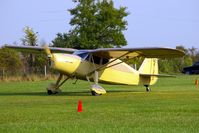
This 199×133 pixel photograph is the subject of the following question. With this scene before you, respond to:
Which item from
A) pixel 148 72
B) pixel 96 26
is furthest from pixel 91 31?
pixel 148 72

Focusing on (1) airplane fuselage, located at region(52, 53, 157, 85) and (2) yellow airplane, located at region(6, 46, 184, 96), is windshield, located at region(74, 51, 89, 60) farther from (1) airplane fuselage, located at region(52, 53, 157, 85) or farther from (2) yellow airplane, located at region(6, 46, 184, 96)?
(1) airplane fuselage, located at region(52, 53, 157, 85)

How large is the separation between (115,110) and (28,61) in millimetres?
49219

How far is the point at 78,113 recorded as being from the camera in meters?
14.1

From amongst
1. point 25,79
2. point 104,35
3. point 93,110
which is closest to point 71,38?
point 104,35

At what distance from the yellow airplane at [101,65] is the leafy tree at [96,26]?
33750 mm

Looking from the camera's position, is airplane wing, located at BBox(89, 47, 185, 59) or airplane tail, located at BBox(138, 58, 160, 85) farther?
airplane tail, located at BBox(138, 58, 160, 85)

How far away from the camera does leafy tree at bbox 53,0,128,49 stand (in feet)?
207

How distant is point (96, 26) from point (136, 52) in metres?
38.8

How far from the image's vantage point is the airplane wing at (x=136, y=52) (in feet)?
80.6

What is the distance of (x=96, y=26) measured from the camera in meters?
64.1

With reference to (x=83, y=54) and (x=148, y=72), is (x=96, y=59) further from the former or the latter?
(x=148, y=72)

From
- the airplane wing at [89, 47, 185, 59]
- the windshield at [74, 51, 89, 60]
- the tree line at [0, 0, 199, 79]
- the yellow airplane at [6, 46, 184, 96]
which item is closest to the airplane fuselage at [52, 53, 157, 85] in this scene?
the yellow airplane at [6, 46, 184, 96]

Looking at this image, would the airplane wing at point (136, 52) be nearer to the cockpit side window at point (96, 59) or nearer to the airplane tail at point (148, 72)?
the cockpit side window at point (96, 59)

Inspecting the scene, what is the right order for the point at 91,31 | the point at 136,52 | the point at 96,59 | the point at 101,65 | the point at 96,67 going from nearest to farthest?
the point at 136,52
the point at 96,67
the point at 96,59
the point at 101,65
the point at 91,31
